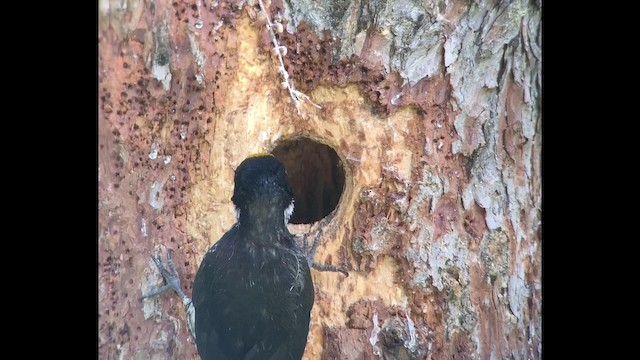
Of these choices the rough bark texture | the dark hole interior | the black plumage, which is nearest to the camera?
the black plumage

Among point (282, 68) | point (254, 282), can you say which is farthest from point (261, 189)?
point (282, 68)

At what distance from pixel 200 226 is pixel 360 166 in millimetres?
488

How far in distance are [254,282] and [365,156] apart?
1.60 ft

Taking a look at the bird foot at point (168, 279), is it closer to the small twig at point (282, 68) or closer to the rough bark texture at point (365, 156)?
the rough bark texture at point (365, 156)

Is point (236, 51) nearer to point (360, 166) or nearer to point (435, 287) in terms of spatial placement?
point (360, 166)

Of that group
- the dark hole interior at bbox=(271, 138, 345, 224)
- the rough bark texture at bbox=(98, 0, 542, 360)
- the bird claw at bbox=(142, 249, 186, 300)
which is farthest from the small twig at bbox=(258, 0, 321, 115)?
the bird claw at bbox=(142, 249, 186, 300)

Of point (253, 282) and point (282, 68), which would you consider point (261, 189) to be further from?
point (282, 68)

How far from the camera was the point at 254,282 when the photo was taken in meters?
2.51

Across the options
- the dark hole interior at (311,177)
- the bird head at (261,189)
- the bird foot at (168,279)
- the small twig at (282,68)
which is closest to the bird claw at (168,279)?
the bird foot at (168,279)

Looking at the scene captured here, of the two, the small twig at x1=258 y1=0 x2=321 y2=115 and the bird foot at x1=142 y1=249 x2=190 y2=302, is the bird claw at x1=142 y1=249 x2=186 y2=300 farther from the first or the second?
the small twig at x1=258 y1=0 x2=321 y2=115

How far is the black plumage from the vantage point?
246 cm

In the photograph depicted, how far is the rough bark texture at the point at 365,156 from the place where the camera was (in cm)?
258

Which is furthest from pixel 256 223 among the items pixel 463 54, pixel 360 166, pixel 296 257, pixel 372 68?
pixel 463 54

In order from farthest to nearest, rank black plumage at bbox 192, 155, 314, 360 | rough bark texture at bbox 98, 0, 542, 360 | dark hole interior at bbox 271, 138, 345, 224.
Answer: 1. dark hole interior at bbox 271, 138, 345, 224
2. rough bark texture at bbox 98, 0, 542, 360
3. black plumage at bbox 192, 155, 314, 360
